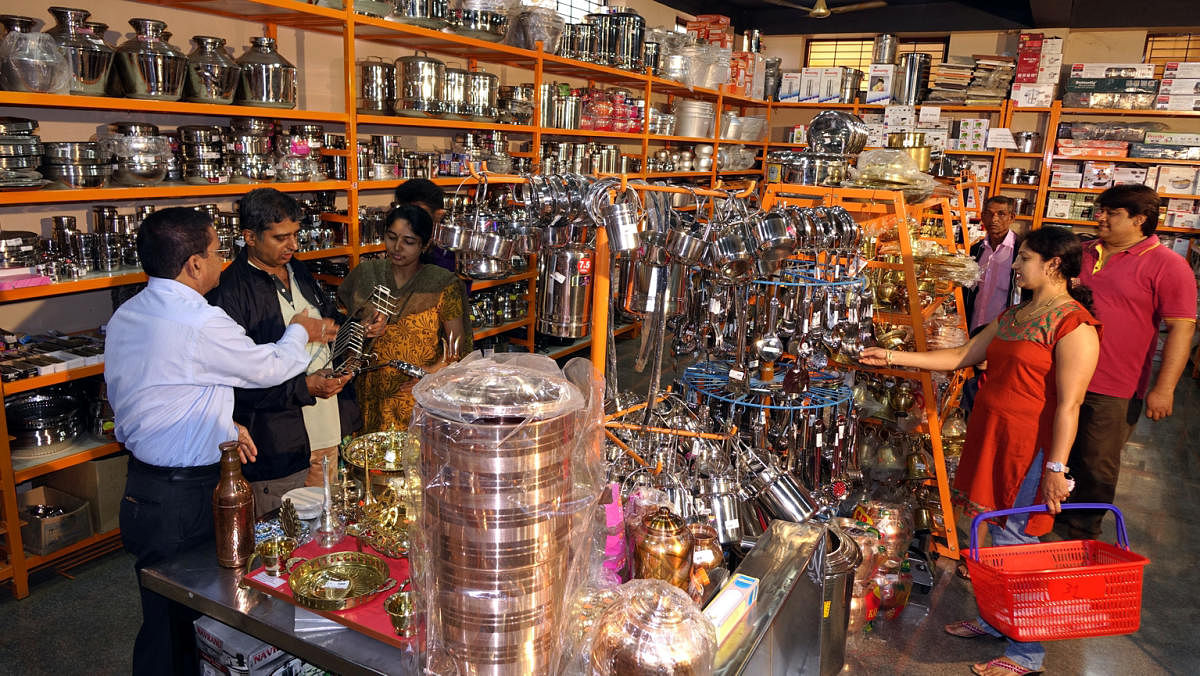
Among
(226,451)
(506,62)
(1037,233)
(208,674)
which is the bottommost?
(208,674)

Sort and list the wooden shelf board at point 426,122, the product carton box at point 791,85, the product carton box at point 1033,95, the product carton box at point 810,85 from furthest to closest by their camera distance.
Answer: the product carton box at point 791,85 < the product carton box at point 810,85 < the product carton box at point 1033,95 < the wooden shelf board at point 426,122

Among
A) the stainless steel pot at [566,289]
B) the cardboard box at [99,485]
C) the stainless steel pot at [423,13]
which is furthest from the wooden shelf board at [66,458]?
the stainless steel pot at [423,13]

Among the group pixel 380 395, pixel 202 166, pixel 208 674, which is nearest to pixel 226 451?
pixel 208 674

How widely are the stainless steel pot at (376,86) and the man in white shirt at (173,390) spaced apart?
2.38m

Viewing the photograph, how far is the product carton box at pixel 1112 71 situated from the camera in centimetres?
734

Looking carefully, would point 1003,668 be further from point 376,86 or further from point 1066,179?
point 1066,179

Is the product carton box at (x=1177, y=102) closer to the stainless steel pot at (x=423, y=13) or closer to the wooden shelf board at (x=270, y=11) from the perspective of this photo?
the stainless steel pot at (x=423, y=13)

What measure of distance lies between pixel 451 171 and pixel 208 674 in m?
3.43

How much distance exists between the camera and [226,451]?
1.63m

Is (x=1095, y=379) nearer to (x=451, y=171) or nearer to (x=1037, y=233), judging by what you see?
(x=1037, y=233)

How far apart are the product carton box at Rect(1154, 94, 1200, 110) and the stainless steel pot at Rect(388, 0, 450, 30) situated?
700 centimetres

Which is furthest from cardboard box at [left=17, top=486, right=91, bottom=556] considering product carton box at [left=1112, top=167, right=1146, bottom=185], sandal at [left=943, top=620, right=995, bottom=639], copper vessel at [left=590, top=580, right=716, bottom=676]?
product carton box at [left=1112, top=167, right=1146, bottom=185]

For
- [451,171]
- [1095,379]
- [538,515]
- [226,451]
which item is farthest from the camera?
[451,171]

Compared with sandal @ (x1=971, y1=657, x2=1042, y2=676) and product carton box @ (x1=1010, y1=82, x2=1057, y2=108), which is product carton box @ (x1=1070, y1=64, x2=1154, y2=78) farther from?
sandal @ (x1=971, y1=657, x2=1042, y2=676)
